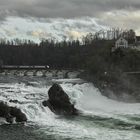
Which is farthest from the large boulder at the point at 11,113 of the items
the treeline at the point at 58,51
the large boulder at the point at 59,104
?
the treeline at the point at 58,51

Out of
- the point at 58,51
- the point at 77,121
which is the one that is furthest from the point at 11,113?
the point at 58,51

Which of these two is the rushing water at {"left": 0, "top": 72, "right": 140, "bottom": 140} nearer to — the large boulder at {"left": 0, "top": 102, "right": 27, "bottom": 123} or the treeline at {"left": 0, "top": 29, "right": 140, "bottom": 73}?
the large boulder at {"left": 0, "top": 102, "right": 27, "bottom": 123}

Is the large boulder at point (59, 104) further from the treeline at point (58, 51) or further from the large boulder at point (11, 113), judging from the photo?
the treeline at point (58, 51)

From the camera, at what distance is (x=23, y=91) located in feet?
139

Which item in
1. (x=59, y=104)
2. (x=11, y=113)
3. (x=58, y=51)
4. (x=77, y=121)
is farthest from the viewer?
(x=58, y=51)

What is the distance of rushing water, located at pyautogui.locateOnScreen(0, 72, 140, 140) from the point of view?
26.6 meters

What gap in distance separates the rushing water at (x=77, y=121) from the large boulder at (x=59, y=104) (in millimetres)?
875

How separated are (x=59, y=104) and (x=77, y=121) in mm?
4487

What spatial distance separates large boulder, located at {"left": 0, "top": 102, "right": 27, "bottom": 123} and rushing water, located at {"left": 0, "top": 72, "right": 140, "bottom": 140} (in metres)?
0.59

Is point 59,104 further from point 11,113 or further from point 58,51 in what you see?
point 58,51

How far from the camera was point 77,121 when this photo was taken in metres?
32.0

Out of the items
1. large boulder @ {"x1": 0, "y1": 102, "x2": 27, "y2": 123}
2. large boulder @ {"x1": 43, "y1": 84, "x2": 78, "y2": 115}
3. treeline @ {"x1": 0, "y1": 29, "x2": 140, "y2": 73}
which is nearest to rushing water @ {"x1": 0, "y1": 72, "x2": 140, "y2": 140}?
large boulder @ {"x1": 0, "y1": 102, "x2": 27, "y2": 123}

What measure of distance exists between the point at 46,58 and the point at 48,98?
115518 millimetres

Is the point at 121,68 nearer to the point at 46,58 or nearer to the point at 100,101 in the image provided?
the point at 100,101
